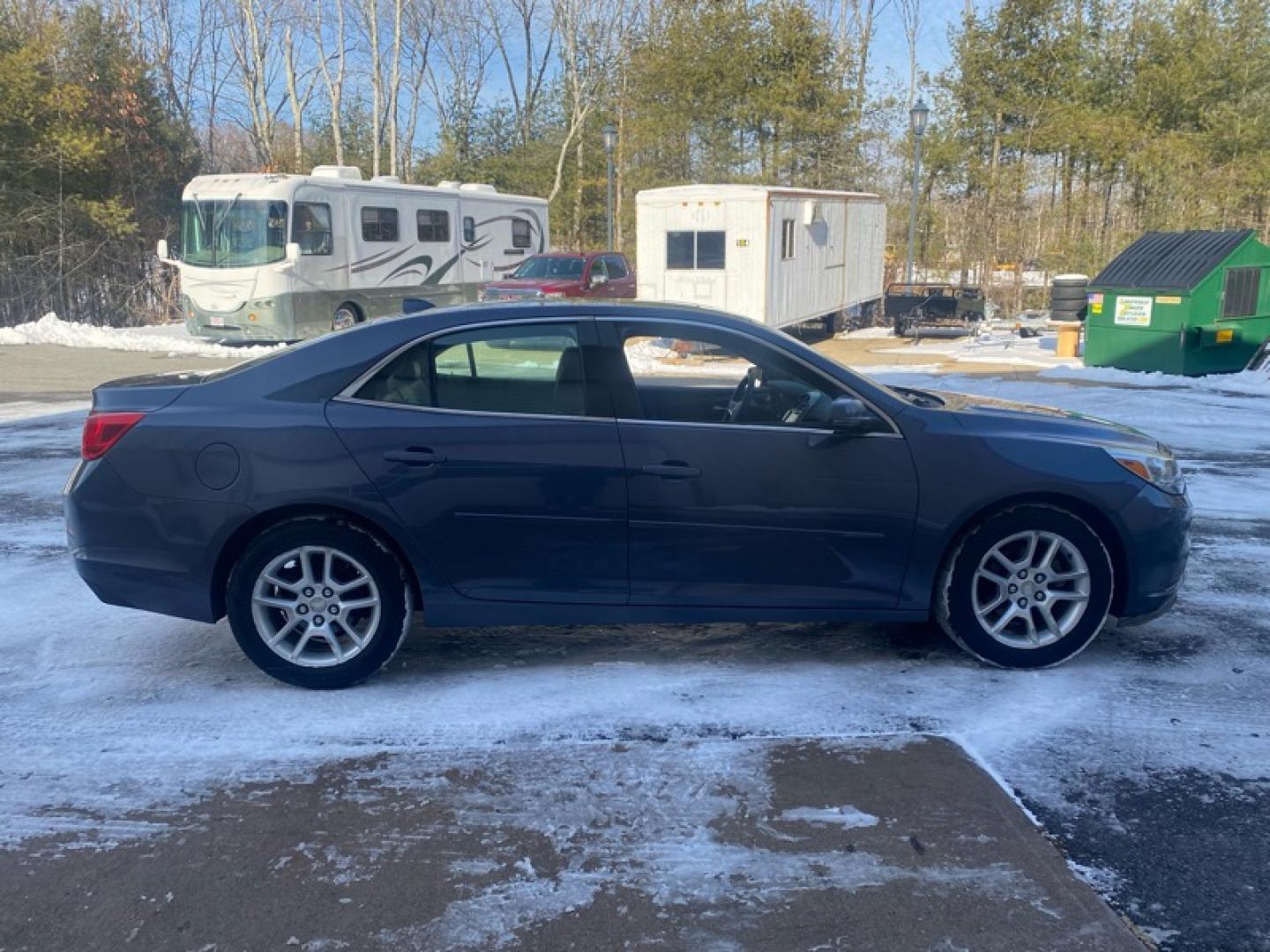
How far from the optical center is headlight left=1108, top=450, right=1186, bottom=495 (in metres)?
4.72

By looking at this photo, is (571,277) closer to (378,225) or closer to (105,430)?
(378,225)

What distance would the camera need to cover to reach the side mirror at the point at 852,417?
4.51 m

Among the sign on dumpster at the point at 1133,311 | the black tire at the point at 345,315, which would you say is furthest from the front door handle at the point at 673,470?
the black tire at the point at 345,315

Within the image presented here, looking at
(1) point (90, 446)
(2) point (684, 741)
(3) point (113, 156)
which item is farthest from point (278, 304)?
(2) point (684, 741)

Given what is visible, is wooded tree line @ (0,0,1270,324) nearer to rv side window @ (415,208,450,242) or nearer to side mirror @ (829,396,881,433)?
rv side window @ (415,208,450,242)

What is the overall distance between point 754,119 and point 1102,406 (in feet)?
62.2

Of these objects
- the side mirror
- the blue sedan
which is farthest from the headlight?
the side mirror

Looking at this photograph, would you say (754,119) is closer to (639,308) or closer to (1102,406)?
(1102,406)

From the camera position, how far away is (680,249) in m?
18.9

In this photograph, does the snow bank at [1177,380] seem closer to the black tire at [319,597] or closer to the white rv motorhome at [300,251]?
the white rv motorhome at [300,251]

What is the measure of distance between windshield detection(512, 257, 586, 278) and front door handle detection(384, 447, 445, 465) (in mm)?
17663

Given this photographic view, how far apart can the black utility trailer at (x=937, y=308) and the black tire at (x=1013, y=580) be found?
1752 centimetres

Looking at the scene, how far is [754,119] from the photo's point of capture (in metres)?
29.4

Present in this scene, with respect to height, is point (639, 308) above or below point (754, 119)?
below
